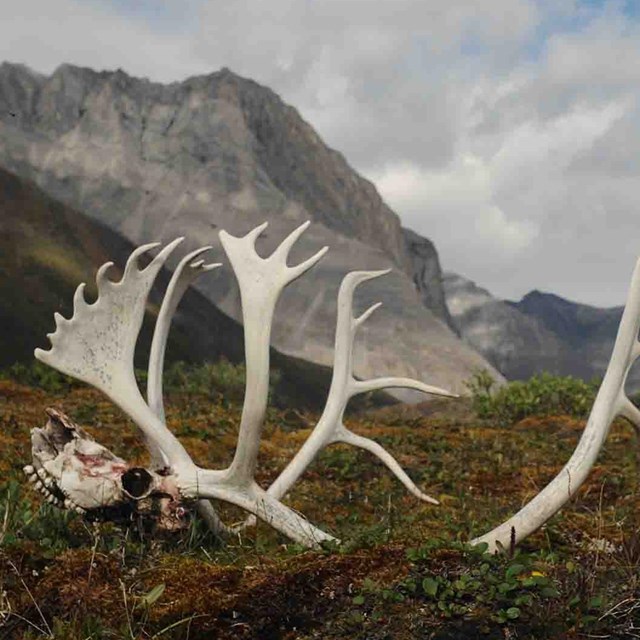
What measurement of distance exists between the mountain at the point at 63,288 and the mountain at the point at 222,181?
732 centimetres

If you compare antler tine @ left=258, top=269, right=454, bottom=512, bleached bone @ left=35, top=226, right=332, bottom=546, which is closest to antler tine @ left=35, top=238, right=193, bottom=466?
bleached bone @ left=35, top=226, right=332, bottom=546

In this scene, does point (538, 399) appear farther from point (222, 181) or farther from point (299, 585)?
point (222, 181)

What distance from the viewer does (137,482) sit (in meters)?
6.10

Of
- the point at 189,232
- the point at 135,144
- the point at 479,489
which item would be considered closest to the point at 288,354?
the point at 189,232

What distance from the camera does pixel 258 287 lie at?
20.7 feet

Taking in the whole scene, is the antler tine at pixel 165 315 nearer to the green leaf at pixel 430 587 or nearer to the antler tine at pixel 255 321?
the antler tine at pixel 255 321

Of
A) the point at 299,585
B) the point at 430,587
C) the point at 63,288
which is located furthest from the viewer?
the point at 63,288

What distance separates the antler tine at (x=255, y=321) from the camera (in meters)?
6.11

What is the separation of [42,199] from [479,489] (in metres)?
115

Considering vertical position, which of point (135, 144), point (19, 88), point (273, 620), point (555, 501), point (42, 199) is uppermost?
point (19, 88)

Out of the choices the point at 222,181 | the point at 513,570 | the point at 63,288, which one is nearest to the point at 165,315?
the point at 513,570

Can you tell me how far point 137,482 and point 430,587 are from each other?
89.7 inches

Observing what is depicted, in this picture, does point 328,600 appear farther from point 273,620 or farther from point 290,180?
point 290,180

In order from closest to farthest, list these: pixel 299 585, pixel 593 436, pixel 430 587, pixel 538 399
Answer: pixel 430 587 < pixel 299 585 < pixel 593 436 < pixel 538 399
